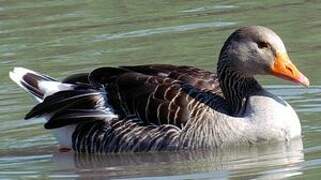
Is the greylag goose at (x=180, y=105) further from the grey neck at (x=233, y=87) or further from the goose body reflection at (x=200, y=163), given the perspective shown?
the goose body reflection at (x=200, y=163)

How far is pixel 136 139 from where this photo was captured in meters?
13.4

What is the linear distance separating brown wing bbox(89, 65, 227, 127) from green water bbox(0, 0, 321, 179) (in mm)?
410

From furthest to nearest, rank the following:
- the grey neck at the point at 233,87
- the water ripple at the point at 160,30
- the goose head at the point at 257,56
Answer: the water ripple at the point at 160,30
the grey neck at the point at 233,87
the goose head at the point at 257,56

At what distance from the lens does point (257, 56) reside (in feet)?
44.0

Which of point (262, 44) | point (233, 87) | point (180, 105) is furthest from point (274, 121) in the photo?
point (180, 105)

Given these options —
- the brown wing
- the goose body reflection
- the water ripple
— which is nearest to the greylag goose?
the brown wing

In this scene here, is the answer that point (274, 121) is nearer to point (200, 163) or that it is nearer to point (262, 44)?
point (262, 44)

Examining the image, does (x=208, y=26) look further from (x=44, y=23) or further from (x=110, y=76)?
(x=110, y=76)

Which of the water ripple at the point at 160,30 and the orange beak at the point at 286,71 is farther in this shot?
the water ripple at the point at 160,30

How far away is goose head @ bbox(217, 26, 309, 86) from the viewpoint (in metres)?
13.3

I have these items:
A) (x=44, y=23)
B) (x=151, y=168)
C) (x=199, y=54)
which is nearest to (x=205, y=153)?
(x=151, y=168)

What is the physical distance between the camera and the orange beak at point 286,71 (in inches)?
520

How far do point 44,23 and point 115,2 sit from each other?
1.62 m

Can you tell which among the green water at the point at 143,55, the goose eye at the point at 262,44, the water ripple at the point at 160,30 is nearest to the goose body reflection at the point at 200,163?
the green water at the point at 143,55
